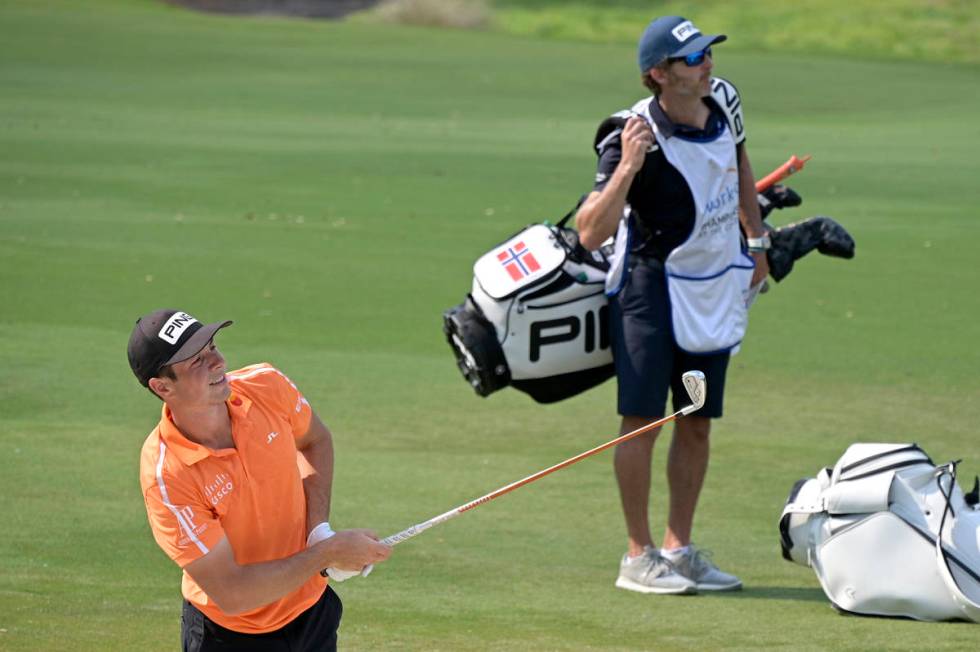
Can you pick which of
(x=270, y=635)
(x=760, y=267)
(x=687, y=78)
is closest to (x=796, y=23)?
(x=760, y=267)

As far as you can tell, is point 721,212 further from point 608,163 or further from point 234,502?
point 234,502

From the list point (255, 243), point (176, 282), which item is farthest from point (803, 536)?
point (255, 243)

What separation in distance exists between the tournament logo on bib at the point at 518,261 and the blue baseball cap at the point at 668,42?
2.88 ft

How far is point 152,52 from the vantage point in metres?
31.3

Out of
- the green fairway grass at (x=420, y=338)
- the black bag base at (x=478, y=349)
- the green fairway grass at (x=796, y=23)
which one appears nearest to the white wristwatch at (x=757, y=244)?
the black bag base at (x=478, y=349)

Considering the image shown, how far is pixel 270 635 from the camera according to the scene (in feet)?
15.2

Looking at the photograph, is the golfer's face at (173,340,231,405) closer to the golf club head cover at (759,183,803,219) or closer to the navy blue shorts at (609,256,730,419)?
the navy blue shorts at (609,256,730,419)

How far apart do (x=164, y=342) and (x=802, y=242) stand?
3.79m

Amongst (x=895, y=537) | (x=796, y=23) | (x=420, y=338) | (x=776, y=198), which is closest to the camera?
(x=895, y=537)

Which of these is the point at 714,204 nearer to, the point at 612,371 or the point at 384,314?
the point at 612,371

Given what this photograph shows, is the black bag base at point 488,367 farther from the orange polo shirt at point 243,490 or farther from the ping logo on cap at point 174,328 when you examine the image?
the ping logo on cap at point 174,328

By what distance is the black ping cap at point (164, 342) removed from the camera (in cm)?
437

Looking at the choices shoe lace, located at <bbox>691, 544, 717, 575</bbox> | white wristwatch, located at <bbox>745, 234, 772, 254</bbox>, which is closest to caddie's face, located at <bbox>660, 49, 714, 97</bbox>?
white wristwatch, located at <bbox>745, 234, 772, 254</bbox>

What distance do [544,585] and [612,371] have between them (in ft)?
3.09
